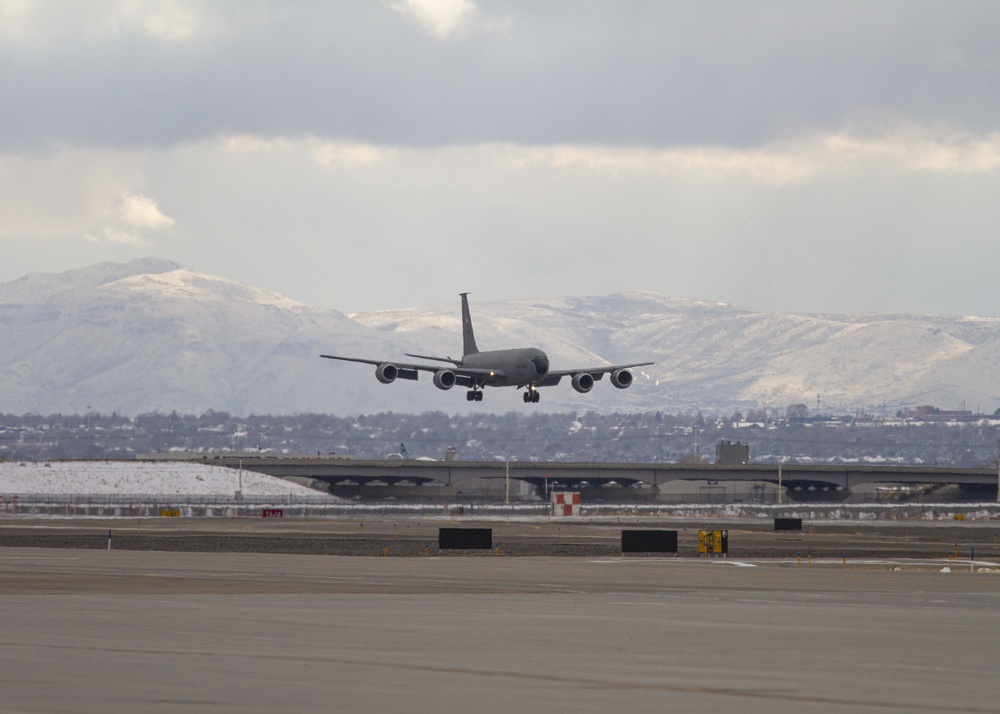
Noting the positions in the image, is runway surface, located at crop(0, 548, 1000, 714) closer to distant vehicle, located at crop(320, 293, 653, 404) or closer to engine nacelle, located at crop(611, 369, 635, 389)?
distant vehicle, located at crop(320, 293, 653, 404)

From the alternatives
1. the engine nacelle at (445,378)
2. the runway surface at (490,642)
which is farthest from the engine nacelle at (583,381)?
the runway surface at (490,642)

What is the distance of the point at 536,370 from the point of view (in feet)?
329

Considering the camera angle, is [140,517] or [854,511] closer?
[140,517]

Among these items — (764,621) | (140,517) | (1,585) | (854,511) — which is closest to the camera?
(764,621)

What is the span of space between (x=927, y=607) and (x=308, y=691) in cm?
2122

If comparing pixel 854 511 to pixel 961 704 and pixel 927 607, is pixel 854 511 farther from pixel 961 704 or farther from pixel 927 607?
pixel 961 704

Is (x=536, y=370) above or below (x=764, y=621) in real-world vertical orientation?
above

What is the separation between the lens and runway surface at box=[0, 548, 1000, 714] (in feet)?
70.1

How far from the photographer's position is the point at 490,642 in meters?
28.8

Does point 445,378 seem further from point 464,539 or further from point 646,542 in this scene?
point 646,542

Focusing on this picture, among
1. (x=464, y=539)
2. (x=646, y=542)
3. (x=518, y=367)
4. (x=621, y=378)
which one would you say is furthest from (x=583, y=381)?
(x=646, y=542)

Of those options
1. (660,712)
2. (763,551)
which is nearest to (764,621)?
(660,712)

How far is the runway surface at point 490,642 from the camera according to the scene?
841 inches

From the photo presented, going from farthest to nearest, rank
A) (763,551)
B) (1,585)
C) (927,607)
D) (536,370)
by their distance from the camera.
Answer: (536,370) → (763,551) → (1,585) → (927,607)
